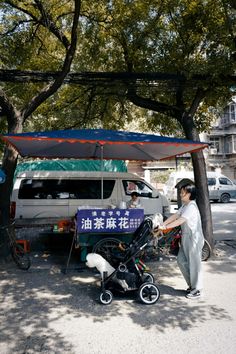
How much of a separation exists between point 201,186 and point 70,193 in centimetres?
369

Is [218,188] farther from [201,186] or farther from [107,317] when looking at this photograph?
[107,317]

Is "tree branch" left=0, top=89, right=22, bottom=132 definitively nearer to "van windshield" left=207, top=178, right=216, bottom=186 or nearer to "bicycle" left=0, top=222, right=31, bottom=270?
"bicycle" left=0, top=222, right=31, bottom=270

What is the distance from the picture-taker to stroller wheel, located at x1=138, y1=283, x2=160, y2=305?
186 inches

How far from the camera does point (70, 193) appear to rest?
929 centimetres

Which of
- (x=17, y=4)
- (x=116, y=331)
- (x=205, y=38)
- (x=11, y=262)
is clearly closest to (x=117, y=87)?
(x=205, y=38)

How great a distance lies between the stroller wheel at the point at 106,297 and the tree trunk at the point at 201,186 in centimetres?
362

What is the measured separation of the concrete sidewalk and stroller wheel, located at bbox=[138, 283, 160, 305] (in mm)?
87

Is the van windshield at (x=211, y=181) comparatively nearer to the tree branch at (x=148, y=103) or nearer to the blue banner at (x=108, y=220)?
the tree branch at (x=148, y=103)

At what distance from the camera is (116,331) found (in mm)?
3920

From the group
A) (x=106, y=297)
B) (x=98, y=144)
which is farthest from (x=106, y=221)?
(x=98, y=144)

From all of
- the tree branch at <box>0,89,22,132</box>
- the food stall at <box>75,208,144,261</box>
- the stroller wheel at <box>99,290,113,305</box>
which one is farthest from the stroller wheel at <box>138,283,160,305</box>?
the tree branch at <box>0,89,22,132</box>

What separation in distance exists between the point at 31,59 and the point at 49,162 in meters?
3.62

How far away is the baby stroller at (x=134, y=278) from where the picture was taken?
4.74m

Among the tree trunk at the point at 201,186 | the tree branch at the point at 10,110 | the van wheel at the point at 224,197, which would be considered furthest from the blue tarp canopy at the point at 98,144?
the van wheel at the point at 224,197
